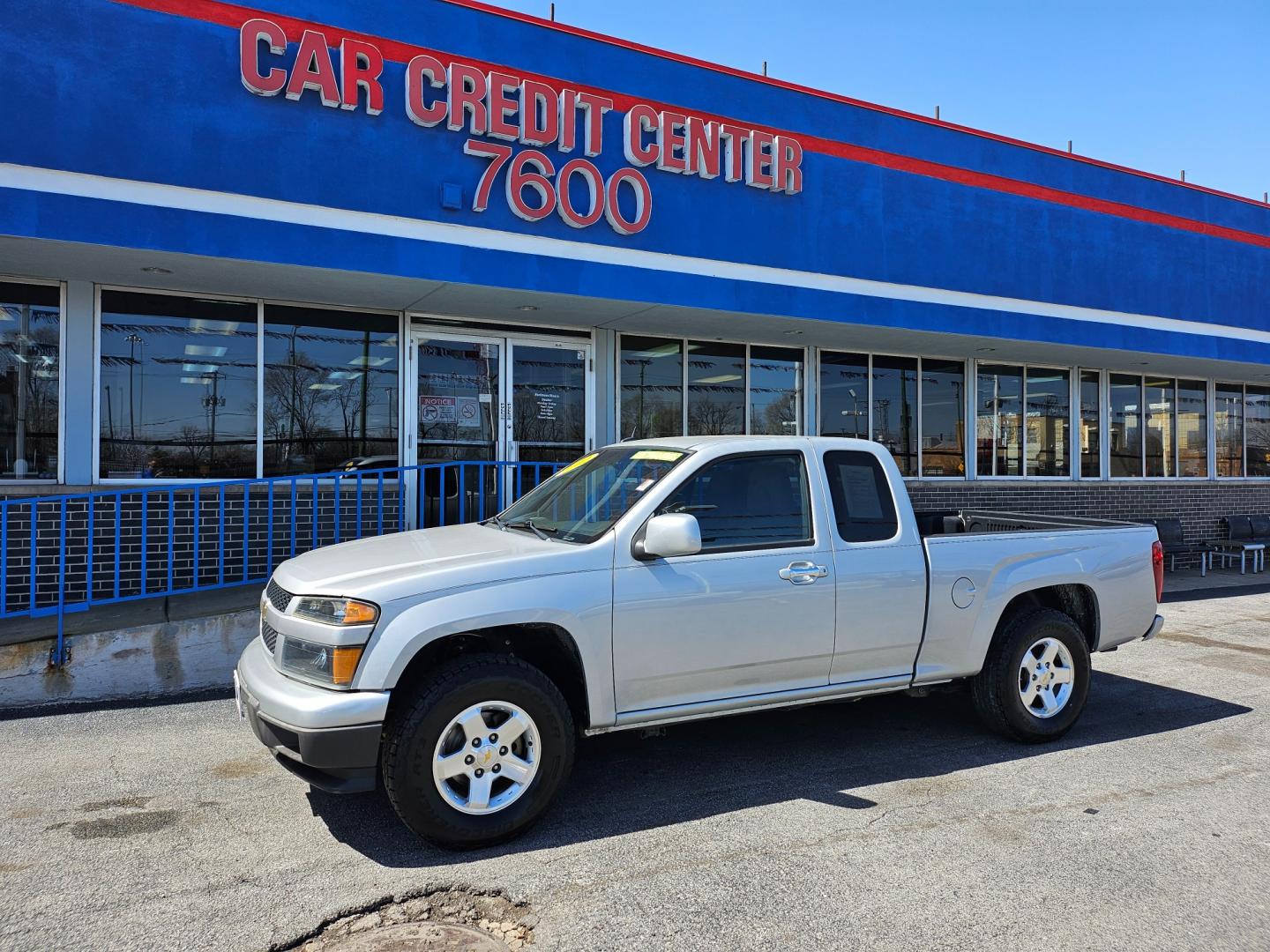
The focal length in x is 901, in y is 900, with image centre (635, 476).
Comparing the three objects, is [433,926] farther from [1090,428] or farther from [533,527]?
[1090,428]

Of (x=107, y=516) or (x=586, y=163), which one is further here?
(x=586, y=163)

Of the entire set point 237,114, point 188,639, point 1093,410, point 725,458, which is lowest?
point 188,639

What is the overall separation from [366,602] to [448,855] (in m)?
1.16

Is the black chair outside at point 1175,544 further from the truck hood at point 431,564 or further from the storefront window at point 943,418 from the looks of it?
the truck hood at point 431,564

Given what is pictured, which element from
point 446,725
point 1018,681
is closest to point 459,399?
point 446,725

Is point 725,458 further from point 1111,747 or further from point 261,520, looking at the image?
point 261,520

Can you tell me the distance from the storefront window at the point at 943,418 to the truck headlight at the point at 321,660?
1084 cm

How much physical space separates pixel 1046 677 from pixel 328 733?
4.17 metres

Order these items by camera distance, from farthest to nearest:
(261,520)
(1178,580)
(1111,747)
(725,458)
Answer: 1. (1178,580)
2. (261,520)
3. (1111,747)
4. (725,458)

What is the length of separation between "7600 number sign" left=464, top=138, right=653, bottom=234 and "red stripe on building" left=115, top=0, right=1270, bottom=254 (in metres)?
0.81

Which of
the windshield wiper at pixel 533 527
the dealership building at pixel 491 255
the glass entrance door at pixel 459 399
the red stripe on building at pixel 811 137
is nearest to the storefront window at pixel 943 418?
the dealership building at pixel 491 255

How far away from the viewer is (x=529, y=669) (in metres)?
4.12

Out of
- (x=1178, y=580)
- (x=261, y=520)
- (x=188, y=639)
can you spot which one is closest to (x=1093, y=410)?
(x=1178, y=580)

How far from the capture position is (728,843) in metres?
4.05
